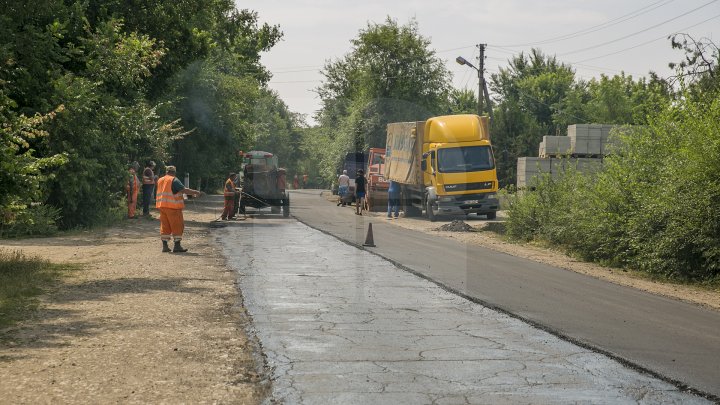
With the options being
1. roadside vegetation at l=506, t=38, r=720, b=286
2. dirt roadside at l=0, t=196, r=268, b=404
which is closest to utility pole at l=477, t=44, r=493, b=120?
roadside vegetation at l=506, t=38, r=720, b=286

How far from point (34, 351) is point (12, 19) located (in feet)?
29.1

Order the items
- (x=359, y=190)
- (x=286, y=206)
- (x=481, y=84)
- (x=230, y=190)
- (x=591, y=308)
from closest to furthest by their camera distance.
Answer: (x=591, y=308) < (x=230, y=190) < (x=286, y=206) < (x=359, y=190) < (x=481, y=84)

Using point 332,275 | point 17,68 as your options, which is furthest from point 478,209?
point 17,68

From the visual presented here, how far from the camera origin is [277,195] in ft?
114

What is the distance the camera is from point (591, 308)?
12.1 m

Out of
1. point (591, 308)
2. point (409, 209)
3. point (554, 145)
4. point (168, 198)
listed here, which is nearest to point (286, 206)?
point (409, 209)

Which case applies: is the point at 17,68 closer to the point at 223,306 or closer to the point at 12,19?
the point at 12,19

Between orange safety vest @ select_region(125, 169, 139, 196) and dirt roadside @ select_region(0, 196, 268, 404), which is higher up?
orange safety vest @ select_region(125, 169, 139, 196)

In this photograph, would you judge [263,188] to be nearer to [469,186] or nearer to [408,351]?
[469,186]

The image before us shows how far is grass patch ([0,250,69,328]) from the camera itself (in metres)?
11.0

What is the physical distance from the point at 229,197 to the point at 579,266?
16.2 metres

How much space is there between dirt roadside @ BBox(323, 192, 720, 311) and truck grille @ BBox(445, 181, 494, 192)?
77.1 inches

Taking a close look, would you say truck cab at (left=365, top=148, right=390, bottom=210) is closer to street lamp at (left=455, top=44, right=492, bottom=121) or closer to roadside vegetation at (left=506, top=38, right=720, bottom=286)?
street lamp at (left=455, top=44, right=492, bottom=121)

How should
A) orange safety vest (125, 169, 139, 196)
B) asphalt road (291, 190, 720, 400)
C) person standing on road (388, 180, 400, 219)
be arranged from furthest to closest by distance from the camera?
person standing on road (388, 180, 400, 219)
orange safety vest (125, 169, 139, 196)
asphalt road (291, 190, 720, 400)
